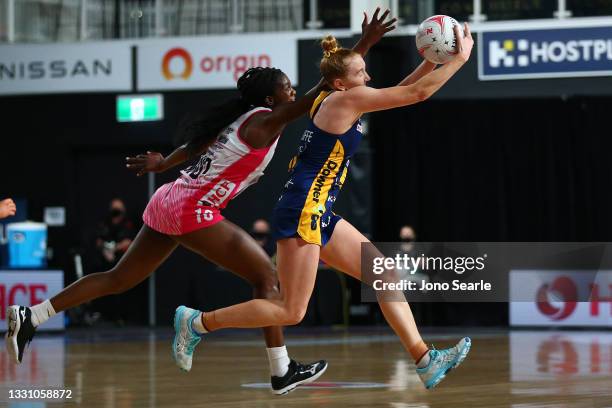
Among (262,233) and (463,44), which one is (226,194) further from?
(262,233)

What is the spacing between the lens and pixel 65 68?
20.2 m

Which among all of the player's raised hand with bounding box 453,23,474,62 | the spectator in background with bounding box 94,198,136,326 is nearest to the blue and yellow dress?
the player's raised hand with bounding box 453,23,474,62

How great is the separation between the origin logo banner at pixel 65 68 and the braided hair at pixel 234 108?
1278 centimetres

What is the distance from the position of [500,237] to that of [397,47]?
3570 millimetres

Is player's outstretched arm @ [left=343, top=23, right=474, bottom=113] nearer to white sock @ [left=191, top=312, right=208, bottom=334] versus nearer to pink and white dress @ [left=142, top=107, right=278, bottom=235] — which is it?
pink and white dress @ [left=142, top=107, right=278, bottom=235]

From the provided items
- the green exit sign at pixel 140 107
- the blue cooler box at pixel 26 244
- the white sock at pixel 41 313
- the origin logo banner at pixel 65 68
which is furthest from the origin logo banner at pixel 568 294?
the white sock at pixel 41 313

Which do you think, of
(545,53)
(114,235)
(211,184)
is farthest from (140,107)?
(211,184)

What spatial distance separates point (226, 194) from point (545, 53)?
470 inches

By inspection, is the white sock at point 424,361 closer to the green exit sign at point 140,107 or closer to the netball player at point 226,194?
the netball player at point 226,194

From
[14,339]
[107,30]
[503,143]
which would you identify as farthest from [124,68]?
[14,339]

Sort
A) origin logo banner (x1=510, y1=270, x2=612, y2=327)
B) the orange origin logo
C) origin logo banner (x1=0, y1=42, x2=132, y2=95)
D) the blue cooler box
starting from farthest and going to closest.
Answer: origin logo banner (x1=0, y1=42, x2=132, y2=95) → the orange origin logo → the blue cooler box → origin logo banner (x1=510, y1=270, x2=612, y2=327)

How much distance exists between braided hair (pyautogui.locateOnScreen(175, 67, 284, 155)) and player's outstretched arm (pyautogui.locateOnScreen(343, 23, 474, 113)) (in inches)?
24.2

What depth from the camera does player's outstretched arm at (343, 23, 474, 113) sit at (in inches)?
272

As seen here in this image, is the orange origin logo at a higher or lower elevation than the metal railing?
lower
